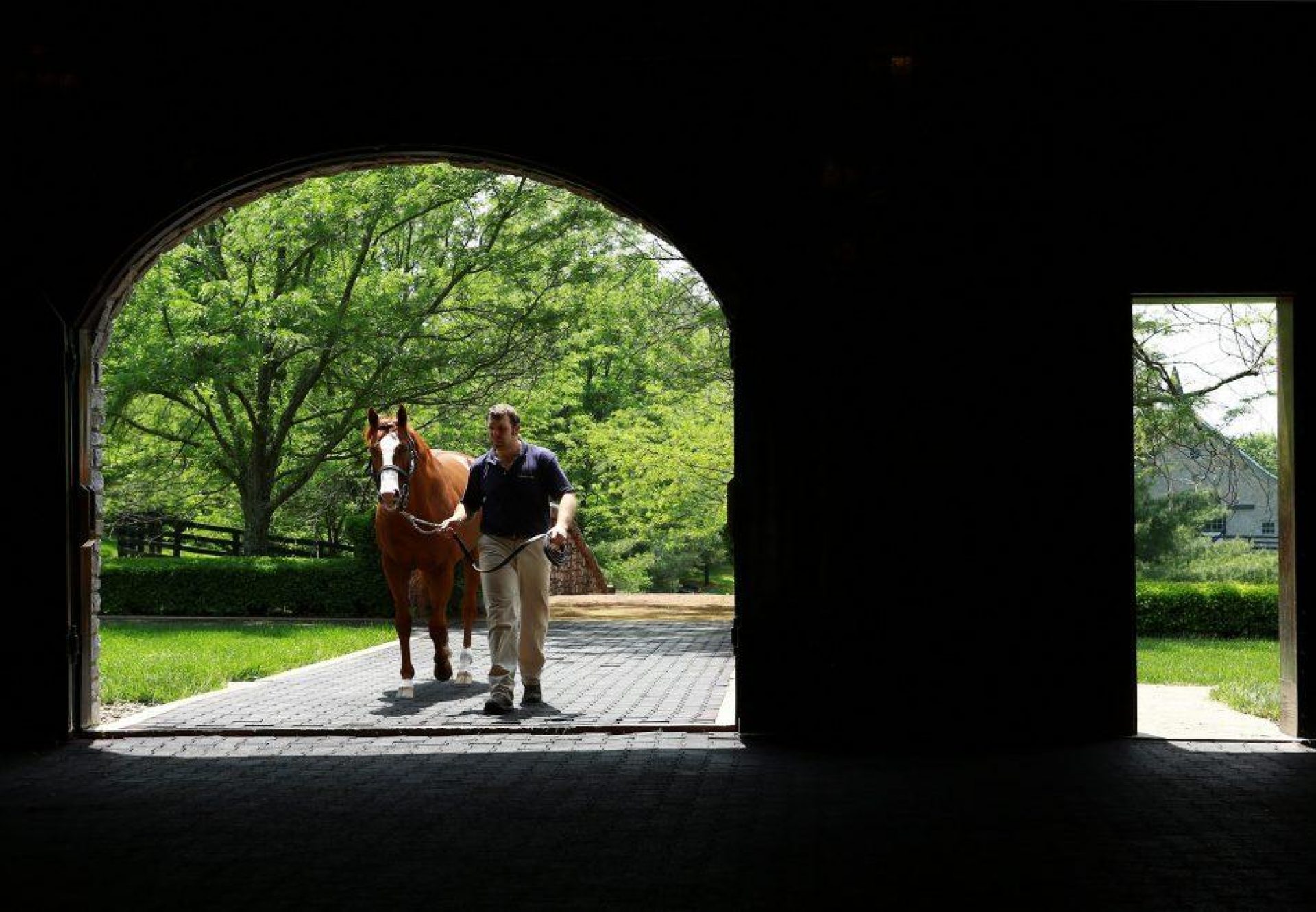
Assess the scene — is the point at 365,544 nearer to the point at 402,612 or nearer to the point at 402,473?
the point at 402,612

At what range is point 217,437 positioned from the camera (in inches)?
955

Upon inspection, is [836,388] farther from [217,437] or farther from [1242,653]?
[217,437]

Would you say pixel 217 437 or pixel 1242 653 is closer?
pixel 1242 653

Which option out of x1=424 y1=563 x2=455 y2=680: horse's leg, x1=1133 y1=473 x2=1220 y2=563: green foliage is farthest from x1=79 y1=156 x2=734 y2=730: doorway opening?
x1=1133 y1=473 x2=1220 y2=563: green foliage

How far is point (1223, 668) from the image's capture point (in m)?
13.4

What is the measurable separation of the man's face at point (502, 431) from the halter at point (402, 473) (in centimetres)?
125

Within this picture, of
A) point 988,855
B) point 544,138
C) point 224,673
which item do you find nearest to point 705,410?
point 224,673

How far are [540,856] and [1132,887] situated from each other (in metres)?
1.95

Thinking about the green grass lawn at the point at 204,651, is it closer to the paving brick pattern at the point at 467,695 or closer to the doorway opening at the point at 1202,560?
the paving brick pattern at the point at 467,695

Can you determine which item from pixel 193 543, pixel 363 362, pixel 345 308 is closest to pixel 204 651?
pixel 345 308

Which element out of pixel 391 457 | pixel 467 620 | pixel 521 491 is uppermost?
pixel 391 457

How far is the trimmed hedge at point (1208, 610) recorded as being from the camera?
1859 centimetres

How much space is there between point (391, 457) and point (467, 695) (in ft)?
6.10

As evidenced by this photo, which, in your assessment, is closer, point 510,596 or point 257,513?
point 510,596
